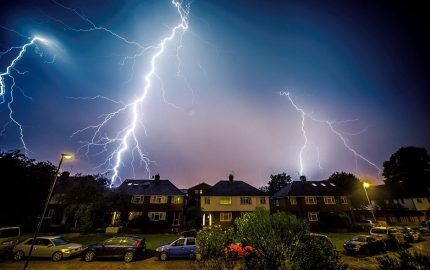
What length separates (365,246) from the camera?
15.5m

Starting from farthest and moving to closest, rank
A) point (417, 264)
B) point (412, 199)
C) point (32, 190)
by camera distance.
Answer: point (412, 199) < point (32, 190) < point (417, 264)

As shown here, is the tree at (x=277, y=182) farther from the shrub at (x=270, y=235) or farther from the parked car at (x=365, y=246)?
the shrub at (x=270, y=235)

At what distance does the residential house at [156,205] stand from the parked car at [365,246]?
916 inches

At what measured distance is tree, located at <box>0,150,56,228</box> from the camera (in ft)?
70.9

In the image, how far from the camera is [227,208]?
3331cm

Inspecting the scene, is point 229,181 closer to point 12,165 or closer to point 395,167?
point 12,165

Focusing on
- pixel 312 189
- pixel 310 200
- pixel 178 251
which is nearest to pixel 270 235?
pixel 178 251

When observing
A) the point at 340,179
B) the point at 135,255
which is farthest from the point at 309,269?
the point at 340,179

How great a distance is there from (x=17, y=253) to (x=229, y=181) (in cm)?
2887

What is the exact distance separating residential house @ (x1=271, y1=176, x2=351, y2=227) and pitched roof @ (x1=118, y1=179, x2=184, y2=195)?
729 inches

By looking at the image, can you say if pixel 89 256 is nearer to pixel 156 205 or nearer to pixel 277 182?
pixel 156 205

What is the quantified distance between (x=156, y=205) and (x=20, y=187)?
17.6 m

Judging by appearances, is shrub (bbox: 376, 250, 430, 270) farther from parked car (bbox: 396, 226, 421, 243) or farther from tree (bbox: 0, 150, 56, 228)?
tree (bbox: 0, 150, 56, 228)

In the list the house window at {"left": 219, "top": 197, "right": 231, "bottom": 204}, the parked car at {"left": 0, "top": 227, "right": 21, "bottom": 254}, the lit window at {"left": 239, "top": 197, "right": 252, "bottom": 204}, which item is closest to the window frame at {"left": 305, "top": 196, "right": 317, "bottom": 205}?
the lit window at {"left": 239, "top": 197, "right": 252, "bottom": 204}
